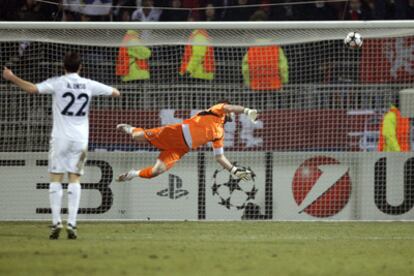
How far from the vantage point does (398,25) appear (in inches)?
590

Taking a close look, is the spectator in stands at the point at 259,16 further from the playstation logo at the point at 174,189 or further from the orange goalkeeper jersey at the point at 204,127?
the playstation logo at the point at 174,189

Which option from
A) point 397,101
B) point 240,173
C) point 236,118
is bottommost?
point 240,173

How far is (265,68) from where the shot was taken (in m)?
16.3

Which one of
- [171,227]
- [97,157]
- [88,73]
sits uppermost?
[88,73]

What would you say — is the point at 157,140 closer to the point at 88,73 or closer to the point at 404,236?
the point at 88,73

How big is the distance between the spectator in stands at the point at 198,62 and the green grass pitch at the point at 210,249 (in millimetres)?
2847

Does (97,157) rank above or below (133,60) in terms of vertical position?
below

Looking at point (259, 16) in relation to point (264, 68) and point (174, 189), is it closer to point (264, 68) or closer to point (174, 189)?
point (264, 68)

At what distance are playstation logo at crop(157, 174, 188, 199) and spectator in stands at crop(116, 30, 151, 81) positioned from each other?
6.16 ft

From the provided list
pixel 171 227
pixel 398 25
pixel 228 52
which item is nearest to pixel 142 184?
pixel 171 227

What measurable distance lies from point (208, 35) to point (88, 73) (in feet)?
7.69

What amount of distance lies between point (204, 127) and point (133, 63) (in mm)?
2460

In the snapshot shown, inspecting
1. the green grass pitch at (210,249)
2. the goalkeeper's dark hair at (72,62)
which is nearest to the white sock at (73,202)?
the green grass pitch at (210,249)

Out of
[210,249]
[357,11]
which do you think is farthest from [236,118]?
[210,249]
